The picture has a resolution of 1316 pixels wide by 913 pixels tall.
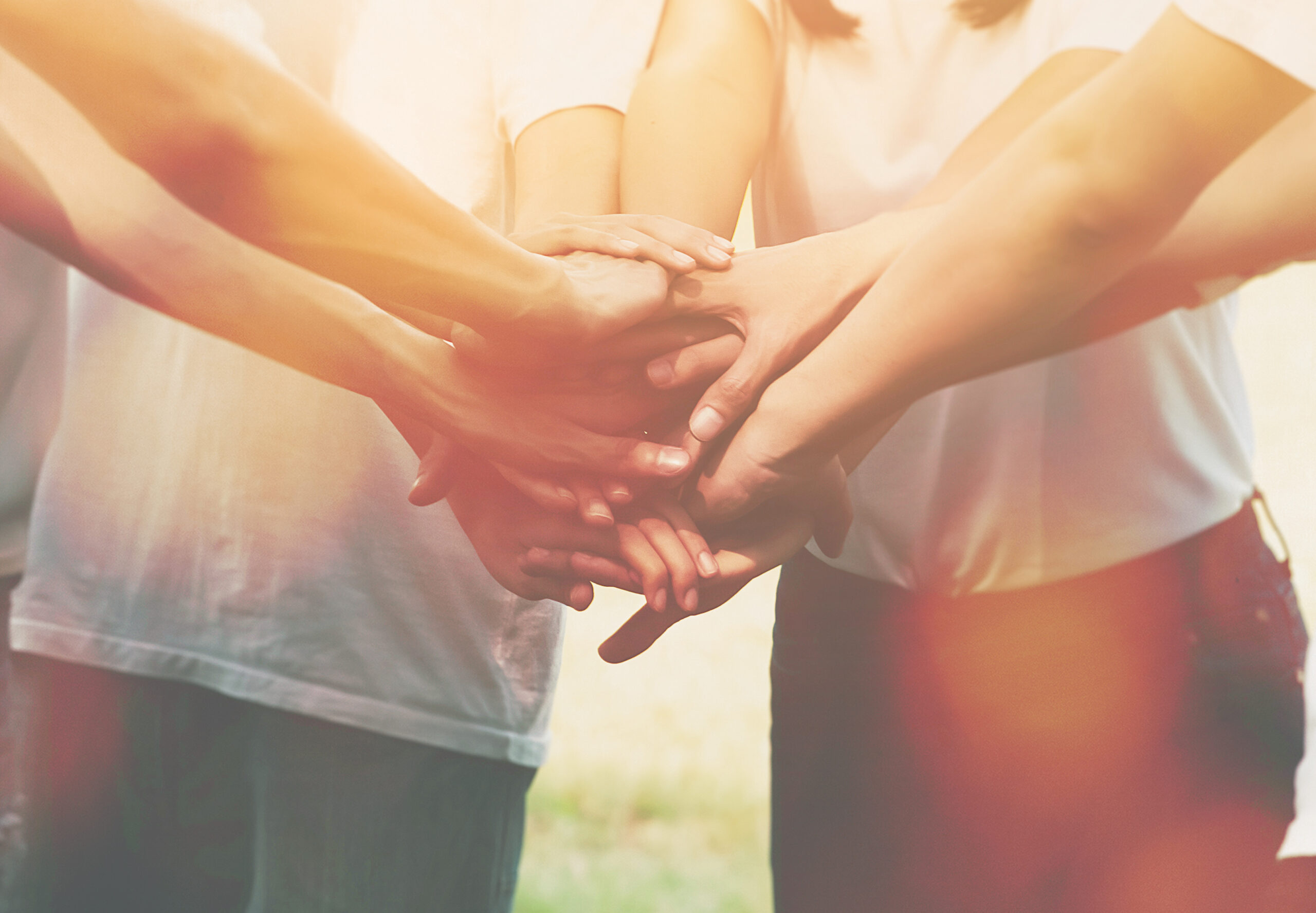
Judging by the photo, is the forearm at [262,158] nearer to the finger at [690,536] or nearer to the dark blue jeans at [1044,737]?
the finger at [690,536]

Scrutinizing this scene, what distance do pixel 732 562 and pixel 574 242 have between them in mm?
285

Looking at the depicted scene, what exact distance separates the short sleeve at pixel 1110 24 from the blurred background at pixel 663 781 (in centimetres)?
95

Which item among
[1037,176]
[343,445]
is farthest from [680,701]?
[1037,176]

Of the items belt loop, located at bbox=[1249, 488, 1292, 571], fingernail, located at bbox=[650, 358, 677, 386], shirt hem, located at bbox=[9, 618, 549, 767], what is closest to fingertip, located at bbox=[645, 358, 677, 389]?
fingernail, located at bbox=[650, 358, 677, 386]

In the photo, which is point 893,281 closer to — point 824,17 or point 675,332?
point 675,332

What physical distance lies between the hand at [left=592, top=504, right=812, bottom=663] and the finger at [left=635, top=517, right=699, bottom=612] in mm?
16

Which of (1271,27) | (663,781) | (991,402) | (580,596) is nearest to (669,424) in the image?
(580,596)

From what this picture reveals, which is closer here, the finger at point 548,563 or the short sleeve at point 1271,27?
the short sleeve at point 1271,27

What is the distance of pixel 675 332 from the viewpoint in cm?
81

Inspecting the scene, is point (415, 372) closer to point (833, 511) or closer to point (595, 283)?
point (595, 283)

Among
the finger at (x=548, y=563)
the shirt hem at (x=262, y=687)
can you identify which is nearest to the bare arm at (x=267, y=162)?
the finger at (x=548, y=563)

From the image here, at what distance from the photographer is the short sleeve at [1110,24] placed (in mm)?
683

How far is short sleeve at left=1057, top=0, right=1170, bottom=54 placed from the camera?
2.24ft

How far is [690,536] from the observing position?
2.60 feet
